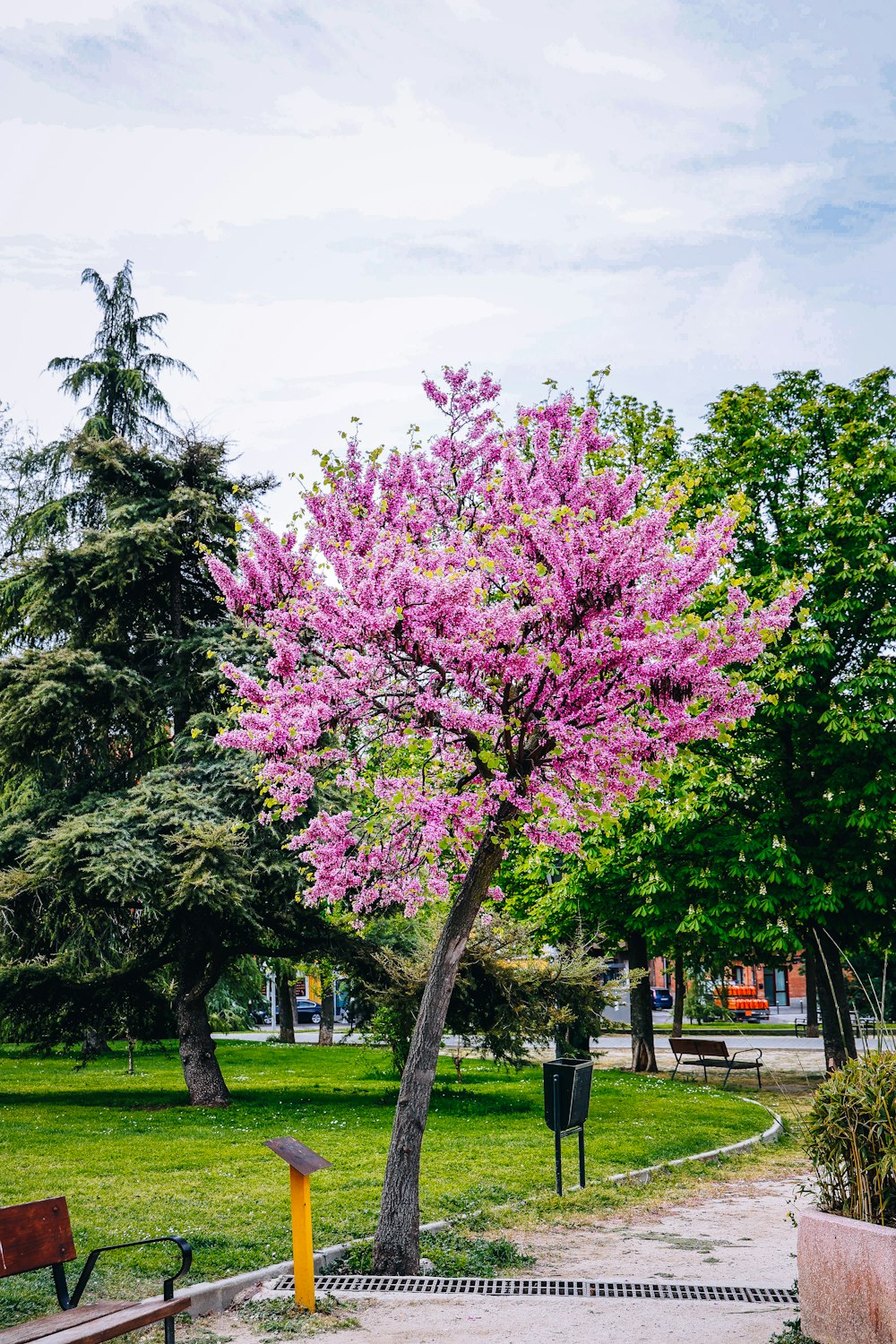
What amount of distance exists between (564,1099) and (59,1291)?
19.8 ft

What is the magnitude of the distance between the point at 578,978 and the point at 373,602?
41.3 feet

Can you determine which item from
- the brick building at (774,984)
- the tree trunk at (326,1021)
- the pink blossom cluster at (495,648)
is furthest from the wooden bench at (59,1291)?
the brick building at (774,984)

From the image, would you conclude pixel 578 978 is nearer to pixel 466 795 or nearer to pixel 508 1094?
pixel 508 1094

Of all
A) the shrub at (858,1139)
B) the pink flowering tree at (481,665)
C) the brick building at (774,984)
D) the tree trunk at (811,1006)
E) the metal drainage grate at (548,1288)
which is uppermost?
the pink flowering tree at (481,665)

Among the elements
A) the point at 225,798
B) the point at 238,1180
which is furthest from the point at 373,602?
the point at 225,798

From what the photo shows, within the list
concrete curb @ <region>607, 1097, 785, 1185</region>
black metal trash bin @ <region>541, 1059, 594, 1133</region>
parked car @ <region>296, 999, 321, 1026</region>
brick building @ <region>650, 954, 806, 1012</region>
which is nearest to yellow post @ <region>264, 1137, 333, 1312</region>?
black metal trash bin @ <region>541, 1059, 594, 1133</region>

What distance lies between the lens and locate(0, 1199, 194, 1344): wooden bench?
5.00 m

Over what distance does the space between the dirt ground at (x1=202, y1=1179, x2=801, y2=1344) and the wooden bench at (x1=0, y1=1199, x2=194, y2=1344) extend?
41.3 inches

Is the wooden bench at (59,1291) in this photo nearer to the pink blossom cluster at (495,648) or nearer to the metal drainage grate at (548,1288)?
the metal drainage grate at (548,1288)

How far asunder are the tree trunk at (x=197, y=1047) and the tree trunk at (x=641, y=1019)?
34.8 feet

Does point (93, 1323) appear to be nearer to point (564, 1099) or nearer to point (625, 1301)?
point (625, 1301)

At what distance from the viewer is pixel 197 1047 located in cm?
1862

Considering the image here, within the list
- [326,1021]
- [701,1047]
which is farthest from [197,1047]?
[326,1021]

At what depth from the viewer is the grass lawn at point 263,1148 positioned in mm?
9195
